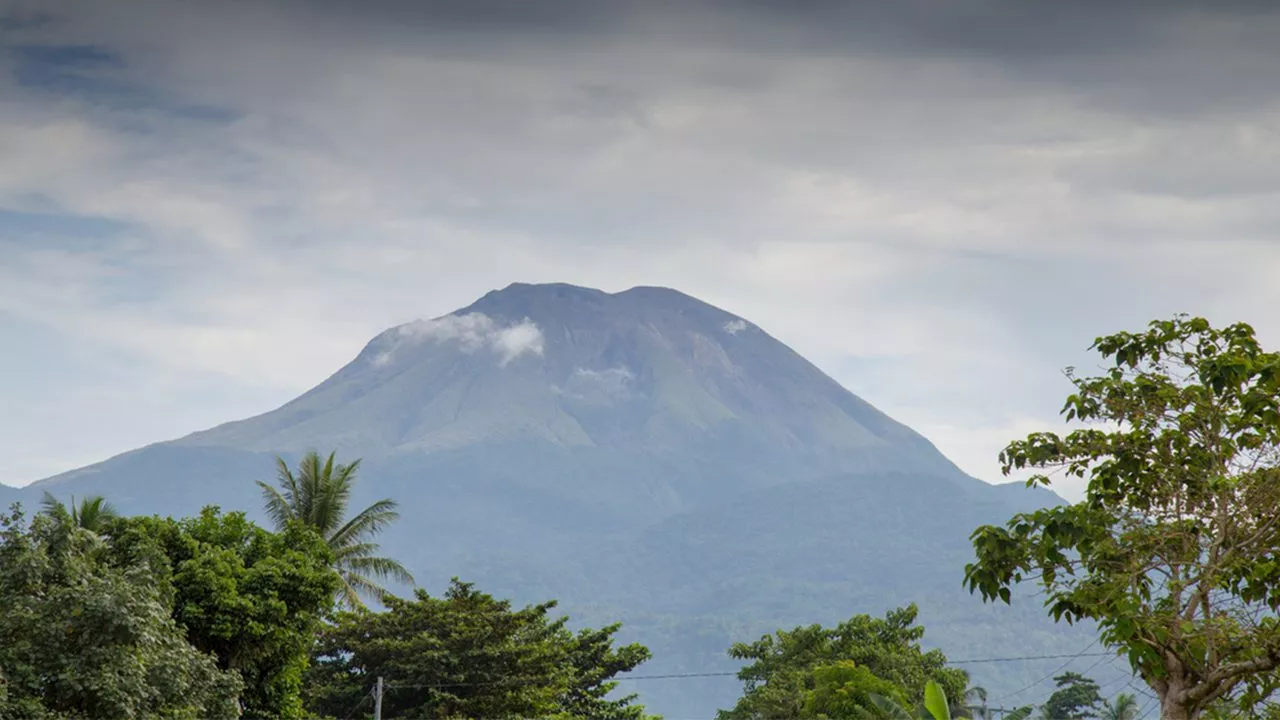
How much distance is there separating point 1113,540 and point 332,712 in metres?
29.5

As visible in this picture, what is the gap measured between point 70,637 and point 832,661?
30.3 metres

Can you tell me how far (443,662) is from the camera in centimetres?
3788

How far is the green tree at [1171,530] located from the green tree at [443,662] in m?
24.8

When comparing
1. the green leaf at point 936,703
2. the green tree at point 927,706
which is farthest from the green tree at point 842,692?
the green leaf at point 936,703

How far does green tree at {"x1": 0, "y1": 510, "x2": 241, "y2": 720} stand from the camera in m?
20.3

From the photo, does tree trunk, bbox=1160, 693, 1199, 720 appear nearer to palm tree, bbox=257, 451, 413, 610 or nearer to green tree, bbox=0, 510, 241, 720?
green tree, bbox=0, 510, 241, 720

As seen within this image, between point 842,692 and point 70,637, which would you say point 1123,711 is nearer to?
point 842,692

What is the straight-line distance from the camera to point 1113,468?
44.9 ft

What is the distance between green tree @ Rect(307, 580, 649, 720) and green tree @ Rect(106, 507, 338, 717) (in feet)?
24.3

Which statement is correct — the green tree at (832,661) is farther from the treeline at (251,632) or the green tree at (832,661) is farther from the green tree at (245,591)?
the green tree at (245,591)

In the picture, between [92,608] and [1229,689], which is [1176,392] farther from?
[92,608]

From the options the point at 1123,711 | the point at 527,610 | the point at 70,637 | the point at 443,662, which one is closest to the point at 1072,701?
the point at 1123,711

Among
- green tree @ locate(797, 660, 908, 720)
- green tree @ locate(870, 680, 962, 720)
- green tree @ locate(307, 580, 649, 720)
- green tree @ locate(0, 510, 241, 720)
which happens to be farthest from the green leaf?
green tree @ locate(307, 580, 649, 720)

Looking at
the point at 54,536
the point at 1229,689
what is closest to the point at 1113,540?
the point at 1229,689
